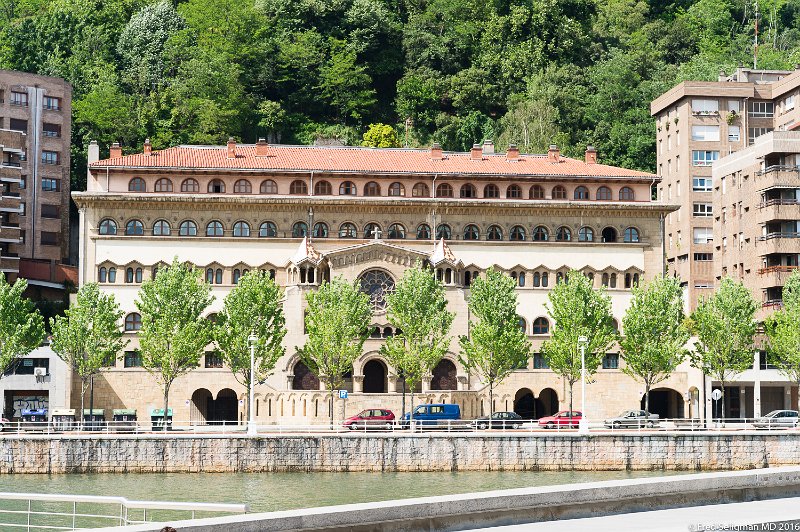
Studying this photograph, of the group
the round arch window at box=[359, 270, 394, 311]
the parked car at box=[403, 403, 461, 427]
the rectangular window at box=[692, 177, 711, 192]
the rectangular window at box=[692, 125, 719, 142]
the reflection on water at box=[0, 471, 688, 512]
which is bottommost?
the reflection on water at box=[0, 471, 688, 512]

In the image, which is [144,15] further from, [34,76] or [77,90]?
[34,76]

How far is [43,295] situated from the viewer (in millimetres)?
102125

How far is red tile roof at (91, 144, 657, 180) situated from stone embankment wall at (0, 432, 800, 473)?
26.7 m

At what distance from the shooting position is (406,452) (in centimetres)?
6353

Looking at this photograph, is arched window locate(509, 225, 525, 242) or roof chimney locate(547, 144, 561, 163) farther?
roof chimney locate(547, 144, 561, 163)

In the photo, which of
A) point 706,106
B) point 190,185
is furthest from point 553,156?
point 190,185

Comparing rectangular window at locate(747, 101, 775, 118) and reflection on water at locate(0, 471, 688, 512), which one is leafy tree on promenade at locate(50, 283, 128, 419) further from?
rectangular window at locate(747, 101, 775, 118)

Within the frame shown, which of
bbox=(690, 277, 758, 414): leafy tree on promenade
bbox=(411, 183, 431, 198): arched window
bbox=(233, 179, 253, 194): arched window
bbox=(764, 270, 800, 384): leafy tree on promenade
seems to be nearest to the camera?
bbox=(764, 270, 800, 384): leafy tree on promenade

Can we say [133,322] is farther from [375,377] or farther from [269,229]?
[375,377]

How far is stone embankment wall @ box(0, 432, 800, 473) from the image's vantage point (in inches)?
2461

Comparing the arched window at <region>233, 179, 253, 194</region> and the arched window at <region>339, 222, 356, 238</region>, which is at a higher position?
the arched window at <region>233, 179, 253, 194</region>

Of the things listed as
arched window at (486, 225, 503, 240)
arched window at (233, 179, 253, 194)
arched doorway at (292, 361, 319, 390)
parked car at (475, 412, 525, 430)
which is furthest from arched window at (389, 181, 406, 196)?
parked car at (475, 412, 525, 430)

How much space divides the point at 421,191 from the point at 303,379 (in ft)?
50.2

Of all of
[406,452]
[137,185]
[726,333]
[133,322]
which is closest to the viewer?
[406,452]
